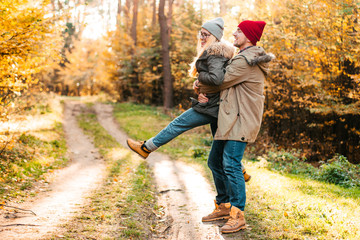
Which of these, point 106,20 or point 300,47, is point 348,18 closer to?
point 300,47

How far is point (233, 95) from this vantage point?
3672 mm

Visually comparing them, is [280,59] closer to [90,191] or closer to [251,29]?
[90,191]

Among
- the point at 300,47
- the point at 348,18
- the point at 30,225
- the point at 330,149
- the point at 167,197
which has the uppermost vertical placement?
the point at 348,18

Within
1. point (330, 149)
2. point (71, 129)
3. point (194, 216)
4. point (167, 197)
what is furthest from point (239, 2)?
point (194, 216)

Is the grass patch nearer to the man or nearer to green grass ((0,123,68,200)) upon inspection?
the man

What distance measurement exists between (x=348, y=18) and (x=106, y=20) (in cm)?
3891

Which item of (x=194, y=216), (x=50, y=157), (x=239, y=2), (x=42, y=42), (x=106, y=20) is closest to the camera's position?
(x=194, y=216)

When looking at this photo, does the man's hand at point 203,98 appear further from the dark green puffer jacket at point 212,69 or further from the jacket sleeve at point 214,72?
the jacket sleeve at point 214,72

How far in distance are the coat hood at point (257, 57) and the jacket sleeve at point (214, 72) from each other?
0.77 ft

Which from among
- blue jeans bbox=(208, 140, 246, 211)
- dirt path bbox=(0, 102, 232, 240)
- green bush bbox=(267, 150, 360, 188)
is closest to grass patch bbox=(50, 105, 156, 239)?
dirt path bbox=(0, 102, 232, 240)

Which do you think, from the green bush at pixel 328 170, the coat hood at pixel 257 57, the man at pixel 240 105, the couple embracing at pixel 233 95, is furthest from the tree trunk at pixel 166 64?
the coat hood at pixel 257 57

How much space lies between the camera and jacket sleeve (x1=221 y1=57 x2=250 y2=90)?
3.57m

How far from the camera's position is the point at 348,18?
9641 millimetres

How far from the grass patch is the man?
1.24m
